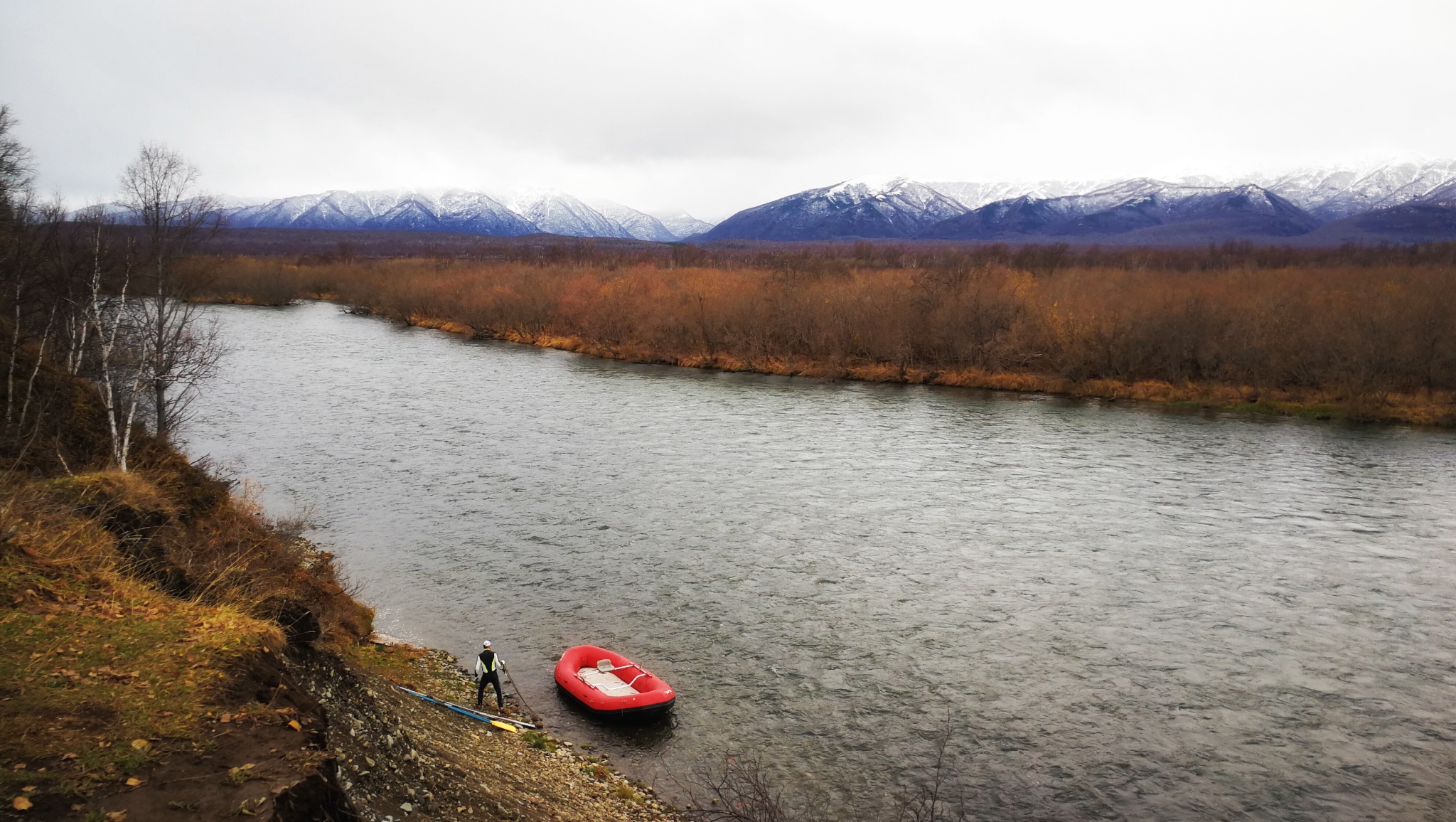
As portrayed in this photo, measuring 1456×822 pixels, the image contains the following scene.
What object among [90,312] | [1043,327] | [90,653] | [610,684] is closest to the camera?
[90,653]

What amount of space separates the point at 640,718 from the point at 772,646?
4380 mm

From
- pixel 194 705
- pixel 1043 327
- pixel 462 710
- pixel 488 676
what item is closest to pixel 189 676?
pixel 194 705

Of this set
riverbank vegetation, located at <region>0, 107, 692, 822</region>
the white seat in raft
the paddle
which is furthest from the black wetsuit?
the white seat in raft

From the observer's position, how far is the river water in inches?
607

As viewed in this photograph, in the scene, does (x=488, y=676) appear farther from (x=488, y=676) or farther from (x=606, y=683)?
(x=606, y=683)

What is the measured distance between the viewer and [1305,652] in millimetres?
19453

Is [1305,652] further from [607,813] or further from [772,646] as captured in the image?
[607,813]

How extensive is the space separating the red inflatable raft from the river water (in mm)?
455

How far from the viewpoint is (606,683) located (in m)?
16.8

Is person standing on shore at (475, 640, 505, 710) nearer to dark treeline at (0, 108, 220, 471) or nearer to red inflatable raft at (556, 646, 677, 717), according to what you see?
red inflatable raft at (556, 646, 677, 717)

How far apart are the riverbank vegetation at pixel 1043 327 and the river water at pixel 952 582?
781cm

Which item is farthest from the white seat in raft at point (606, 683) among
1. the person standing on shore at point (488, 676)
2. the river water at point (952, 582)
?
the person standing on shore at point (488, 676)

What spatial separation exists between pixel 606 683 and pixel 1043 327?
5305 centimetres

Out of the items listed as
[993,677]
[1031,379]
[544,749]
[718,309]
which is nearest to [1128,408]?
[1031,379]
